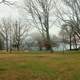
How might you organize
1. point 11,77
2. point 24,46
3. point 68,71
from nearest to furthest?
point 11,77 → point 68,71 → point 24,46

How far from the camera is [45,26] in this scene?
166 ft

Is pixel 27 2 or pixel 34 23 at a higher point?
pixel 27 2

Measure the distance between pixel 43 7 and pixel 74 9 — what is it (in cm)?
937

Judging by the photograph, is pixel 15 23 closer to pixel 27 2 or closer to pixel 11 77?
pixel 27 2

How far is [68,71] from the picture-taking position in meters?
14.5

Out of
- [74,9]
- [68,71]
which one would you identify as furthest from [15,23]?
[68,71]

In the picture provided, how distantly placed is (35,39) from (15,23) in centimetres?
1593

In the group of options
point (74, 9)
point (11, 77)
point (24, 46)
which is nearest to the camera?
point (11, 77)

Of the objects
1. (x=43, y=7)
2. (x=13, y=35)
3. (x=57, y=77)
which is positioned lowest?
(x=57, y=77)

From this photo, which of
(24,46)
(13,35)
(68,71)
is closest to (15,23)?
(13,35)

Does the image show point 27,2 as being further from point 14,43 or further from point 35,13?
point 14,43

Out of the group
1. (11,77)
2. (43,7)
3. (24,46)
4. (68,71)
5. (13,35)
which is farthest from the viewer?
(24,46)

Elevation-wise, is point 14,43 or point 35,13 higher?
point 35,13

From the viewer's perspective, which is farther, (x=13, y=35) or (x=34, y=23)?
(x=13, y=35)
